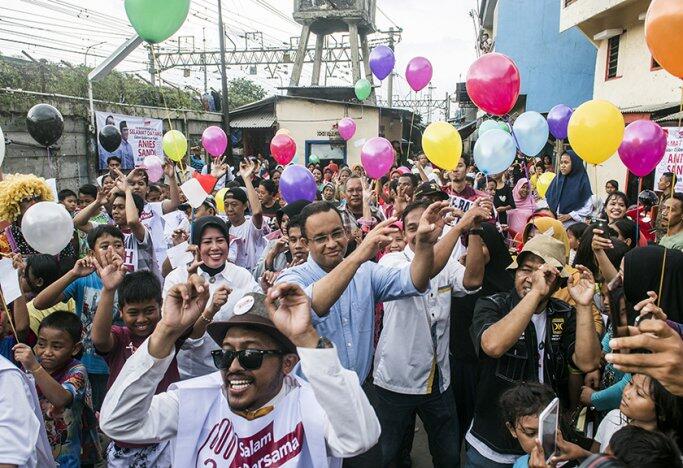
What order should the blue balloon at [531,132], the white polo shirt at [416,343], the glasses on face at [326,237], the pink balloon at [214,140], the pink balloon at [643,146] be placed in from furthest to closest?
the pink balloon at [214,140] → the blue balloon at [531,132] → the pink balloon at [643,146] → the white polo shirt at [416,343] → the glasses on face at [326,237]

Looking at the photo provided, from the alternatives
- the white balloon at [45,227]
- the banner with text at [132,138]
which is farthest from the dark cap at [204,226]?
the banner with text at [132,138]

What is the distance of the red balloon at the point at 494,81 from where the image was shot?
522 centimetres

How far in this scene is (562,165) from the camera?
7031 mm

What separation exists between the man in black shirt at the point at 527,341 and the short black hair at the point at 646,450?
29.8 inches

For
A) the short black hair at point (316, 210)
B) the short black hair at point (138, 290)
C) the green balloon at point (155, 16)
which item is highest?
the green balloon at point (155, 16)

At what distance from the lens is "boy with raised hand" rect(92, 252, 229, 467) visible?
2529mm

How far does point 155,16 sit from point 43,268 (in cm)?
244

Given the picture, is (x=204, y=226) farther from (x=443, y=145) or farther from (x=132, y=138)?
(x=132, y=138)

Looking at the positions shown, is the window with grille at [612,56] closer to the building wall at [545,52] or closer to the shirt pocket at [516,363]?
the building wall at [545,52]

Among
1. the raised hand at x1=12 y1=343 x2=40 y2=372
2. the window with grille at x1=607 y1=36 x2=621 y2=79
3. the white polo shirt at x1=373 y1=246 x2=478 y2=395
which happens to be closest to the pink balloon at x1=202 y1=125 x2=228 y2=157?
the white polo shirt at x1=373 y1=246 x2=478 y2=395

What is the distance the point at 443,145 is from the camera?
633cm

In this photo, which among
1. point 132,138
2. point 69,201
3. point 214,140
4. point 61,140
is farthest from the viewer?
point 132,138

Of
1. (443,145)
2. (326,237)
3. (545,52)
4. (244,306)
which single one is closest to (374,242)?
(326,237)

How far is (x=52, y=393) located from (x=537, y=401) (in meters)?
2.28
